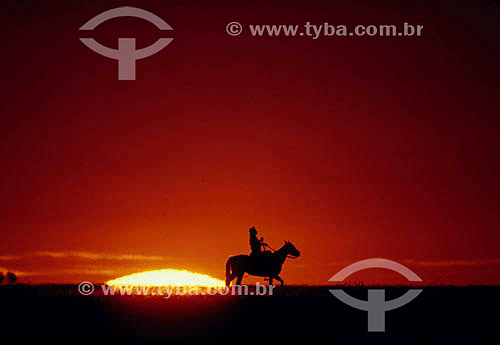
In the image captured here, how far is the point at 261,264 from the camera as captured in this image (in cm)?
3192

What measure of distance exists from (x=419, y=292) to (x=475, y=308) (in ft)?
19.1

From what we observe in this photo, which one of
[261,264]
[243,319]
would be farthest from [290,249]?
[243,319]

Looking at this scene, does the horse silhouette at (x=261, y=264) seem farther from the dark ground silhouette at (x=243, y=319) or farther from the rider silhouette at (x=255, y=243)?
the dark ground silhouette at (x=243, y=319)

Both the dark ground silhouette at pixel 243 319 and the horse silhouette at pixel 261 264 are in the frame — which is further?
the horse silhouette at pixel 261 264

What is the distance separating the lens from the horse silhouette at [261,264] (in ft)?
105

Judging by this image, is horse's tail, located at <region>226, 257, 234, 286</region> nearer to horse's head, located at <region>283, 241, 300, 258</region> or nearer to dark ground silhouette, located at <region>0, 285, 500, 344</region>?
horse's head, located at <region>283, 241, 300, 258</region>

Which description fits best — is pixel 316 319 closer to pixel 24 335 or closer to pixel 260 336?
pixel 260 336

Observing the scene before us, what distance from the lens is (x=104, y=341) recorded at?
54.7 ft

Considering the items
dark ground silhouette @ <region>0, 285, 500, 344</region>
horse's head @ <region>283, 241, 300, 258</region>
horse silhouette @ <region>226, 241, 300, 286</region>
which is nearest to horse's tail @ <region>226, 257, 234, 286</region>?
horse silhouette @ <region>226, 241, 300, 286</region>

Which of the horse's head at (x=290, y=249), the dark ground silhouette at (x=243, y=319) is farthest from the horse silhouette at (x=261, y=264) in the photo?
the dark ground silhouette at (x=243, y=319)

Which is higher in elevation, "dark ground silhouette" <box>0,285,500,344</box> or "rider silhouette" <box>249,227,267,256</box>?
"rider silhouette" <box>249,227,267,256</box>

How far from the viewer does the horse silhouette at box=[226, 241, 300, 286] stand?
31.9 meters

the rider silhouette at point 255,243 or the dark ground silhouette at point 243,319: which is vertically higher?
the rider silhouette at point 255,243

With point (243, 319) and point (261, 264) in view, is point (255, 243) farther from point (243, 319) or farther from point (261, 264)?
point (243, 319)
